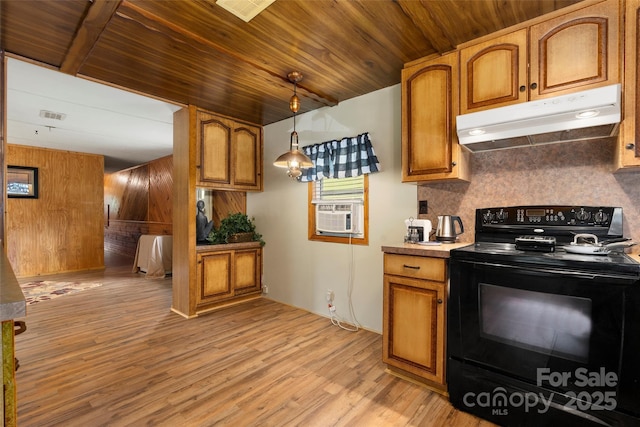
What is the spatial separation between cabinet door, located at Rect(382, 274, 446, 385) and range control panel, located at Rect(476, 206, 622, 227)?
72 cm

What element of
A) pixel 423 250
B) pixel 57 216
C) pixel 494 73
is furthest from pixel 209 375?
pixel 57 216

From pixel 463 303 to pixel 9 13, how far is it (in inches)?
128

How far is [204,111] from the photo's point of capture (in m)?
3.51

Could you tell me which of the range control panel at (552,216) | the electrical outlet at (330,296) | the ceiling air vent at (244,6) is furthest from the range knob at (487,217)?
the ceiling air vent at (244,6)

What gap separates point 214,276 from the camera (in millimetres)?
3607

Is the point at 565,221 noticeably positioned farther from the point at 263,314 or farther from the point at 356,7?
the point at 263,314

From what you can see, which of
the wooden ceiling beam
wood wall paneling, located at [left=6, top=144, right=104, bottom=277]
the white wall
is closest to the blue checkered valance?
the white wall

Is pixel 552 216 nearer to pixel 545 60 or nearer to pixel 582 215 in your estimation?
pixel 582 215

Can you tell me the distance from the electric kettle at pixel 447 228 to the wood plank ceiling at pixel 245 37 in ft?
4.03

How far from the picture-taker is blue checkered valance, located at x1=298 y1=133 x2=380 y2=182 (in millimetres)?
2936

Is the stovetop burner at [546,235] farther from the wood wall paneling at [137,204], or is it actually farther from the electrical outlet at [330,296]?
the wood wall paneling at [137,204]

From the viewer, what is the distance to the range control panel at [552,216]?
1.83m

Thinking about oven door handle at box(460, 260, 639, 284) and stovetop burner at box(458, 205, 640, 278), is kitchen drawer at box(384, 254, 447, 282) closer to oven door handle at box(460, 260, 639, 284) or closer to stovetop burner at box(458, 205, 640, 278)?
stovetop burner at box(458, 205, 640, 278)

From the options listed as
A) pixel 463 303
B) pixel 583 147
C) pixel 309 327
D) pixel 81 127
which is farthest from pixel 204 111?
pixel 583 147
